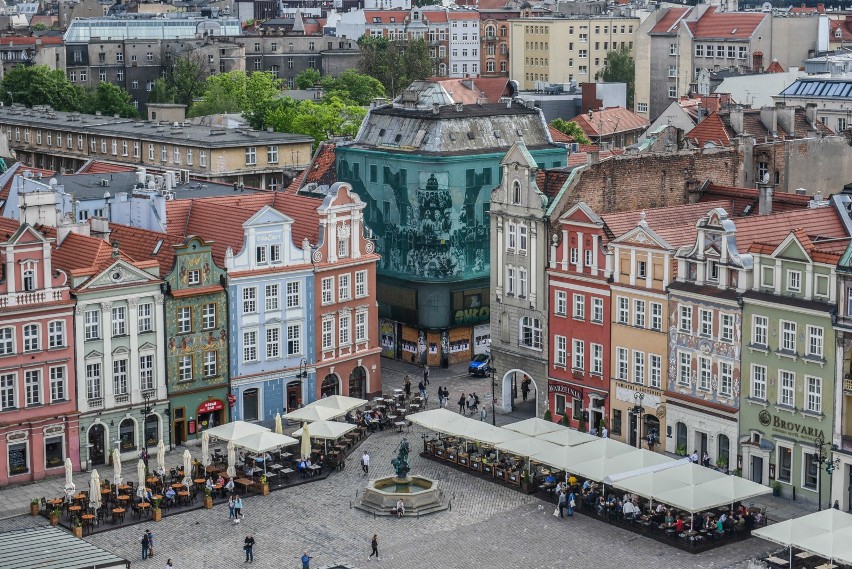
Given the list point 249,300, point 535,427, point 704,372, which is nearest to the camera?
point 704,372

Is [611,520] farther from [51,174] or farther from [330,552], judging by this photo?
[51,174]

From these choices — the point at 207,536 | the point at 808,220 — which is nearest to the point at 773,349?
the point at 808,220

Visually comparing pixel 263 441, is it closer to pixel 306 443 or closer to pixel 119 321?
pixel 306 443

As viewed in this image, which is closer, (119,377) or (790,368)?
(790,368)

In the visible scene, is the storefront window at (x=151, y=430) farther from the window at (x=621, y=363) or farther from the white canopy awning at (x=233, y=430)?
the window at (x=621, y=363)

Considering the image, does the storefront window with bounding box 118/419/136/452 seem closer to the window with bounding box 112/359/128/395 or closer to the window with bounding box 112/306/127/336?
the window with bounding box 112/359/128/395

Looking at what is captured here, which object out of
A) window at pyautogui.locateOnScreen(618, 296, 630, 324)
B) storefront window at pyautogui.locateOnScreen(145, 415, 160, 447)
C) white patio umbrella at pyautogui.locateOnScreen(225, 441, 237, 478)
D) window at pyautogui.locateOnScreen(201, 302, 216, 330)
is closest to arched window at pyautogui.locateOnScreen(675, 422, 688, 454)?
window at pyautogui.locateOnScreen(618, 296, 630, 324)

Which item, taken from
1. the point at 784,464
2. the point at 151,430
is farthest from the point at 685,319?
the point at 151,430
